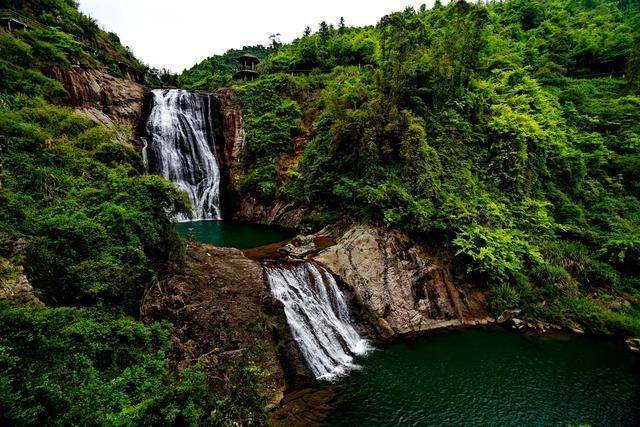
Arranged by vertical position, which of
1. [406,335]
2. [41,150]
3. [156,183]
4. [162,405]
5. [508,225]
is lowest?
[406,335]

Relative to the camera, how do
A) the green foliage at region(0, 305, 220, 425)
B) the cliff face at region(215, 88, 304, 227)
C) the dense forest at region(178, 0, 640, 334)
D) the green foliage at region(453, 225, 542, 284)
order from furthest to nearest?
the cliff face at region(215, 88, 304, 227)
the dense forest at region(178, 0, 640, 334)
the green foliage at region(453, 225, 542, 284)
the green foliage at region(0, 305, 220, 425)

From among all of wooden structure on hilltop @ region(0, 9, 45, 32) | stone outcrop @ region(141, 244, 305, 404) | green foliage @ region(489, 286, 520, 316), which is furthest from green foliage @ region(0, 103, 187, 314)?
green foliage @ region(489, 286, 520, 316)

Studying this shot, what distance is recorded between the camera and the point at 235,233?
68.5 feet

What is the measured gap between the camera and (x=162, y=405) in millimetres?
5234

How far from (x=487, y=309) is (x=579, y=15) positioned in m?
42.9

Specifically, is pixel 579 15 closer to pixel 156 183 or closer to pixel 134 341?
pixel 156 183

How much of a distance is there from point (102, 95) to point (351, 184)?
1815 centimetres

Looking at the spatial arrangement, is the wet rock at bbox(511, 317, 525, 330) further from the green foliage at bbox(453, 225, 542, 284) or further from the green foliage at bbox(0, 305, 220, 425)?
the green foliage at bbox(0, 305, 220, 425)

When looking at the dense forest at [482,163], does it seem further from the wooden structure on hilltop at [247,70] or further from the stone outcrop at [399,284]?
the wooden structure on hilltop at [247,70]

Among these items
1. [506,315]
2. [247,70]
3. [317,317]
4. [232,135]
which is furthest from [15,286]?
[247,70]

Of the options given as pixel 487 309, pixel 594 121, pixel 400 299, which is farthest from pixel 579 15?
pixel 400 299

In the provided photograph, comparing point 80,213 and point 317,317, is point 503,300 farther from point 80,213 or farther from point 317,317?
point 80,213

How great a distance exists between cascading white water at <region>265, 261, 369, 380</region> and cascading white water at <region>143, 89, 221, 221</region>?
577 inches

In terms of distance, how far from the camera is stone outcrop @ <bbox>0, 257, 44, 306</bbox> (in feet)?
19.1
